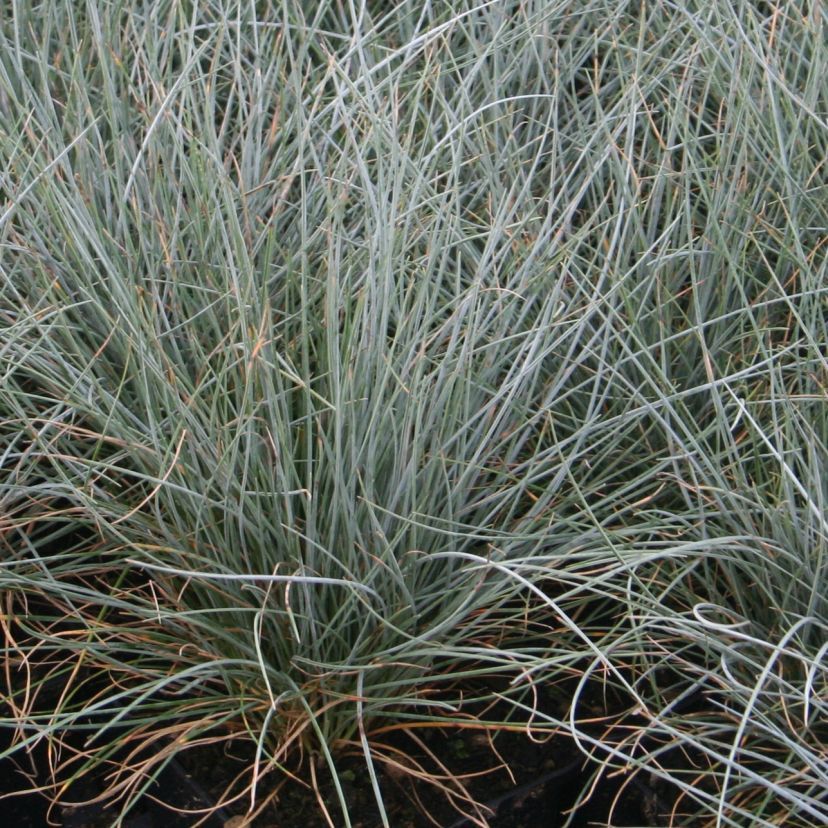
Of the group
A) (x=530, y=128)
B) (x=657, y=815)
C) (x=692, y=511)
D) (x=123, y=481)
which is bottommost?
(x=657, y=815)

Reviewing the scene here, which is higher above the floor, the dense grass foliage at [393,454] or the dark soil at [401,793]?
the dense grass foliage at [393,454]

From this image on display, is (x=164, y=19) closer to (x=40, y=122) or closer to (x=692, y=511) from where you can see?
(x=40, y=122)

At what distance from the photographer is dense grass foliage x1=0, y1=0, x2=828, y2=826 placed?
3.87 feet

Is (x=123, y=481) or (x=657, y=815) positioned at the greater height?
(x=123, y=481)

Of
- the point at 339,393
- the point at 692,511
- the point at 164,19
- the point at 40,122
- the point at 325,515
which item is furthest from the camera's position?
the point at 164,19

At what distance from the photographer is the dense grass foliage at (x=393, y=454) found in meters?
1.18

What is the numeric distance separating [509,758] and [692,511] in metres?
0.35

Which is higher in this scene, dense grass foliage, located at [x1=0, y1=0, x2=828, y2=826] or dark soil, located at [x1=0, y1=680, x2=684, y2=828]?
dense grass foliage, located at [x1=0, y1=0, x2=828, y2=826]

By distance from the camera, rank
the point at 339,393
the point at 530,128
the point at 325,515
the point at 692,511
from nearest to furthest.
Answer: the point at 339,393 → the point at 325,515 → the point at 692,511 → the point at 530,128

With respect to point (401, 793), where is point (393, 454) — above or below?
above

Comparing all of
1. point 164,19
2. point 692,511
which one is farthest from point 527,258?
point 164,19

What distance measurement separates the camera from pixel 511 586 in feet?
4.18

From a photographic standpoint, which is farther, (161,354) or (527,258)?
(527,258)

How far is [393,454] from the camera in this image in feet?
4.19
